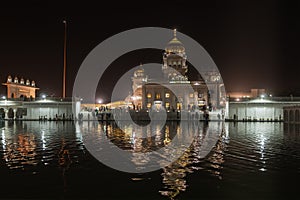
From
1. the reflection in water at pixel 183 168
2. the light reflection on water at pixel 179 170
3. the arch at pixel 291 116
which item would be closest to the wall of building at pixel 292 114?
the arch at pixel 291 116

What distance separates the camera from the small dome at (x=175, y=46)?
99062mm

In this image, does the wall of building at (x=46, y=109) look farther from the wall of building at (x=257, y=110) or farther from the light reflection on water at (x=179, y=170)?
the light reflection on water at (x=179, y=170)

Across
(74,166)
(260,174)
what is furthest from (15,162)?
(260,174)

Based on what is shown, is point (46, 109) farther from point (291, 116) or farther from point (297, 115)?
point (297, 115)

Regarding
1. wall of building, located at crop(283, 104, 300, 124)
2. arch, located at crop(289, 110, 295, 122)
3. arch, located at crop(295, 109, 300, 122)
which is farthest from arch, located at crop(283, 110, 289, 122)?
arch, located at crop(295, 109, 300, 122)

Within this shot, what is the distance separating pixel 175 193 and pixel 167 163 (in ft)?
15.0

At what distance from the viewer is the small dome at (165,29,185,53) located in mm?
99062

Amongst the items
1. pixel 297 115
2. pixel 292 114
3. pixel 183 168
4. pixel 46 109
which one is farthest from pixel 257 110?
pixel 183 168

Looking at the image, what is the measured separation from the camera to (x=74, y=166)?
523 inches

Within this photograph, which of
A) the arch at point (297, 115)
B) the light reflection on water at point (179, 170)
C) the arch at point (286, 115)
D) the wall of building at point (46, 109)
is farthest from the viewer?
the wall of building at point (46, 109)

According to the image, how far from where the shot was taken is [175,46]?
9950 centimetres

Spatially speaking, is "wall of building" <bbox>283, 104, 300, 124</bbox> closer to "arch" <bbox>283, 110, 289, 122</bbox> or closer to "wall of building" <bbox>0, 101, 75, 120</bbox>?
"arch" <bbox>283, 110, 289, 122</bbox>

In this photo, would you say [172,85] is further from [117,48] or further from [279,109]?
[279,109]

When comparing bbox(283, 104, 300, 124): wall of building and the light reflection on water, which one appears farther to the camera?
bbox(283, 104, 300, 124): wall of building
